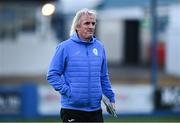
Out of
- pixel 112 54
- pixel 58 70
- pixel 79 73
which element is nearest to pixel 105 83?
pixel 79 73

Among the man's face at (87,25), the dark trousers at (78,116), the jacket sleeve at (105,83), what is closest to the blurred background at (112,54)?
→ the jacket sleeve at (105,83)

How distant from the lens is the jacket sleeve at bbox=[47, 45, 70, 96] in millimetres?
6688

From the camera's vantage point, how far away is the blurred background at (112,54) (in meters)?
15.0

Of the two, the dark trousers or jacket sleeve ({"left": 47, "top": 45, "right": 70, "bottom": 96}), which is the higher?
jacket sleeve ({"left": 47, "top": 45, "right": 70, "bottom": 96})

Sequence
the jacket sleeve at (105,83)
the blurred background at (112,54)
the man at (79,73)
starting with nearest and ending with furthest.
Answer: the man at (79,73)
the jacket sleeve at (105,83)
the blurred background at (112,54)

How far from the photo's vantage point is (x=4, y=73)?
24.0 meters

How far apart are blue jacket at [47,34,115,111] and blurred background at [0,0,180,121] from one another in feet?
26.3

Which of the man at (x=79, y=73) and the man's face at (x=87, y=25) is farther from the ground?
the man's face at (x=87, y=25)

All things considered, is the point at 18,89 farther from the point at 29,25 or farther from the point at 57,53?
the point at 29,25

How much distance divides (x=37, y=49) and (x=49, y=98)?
33.6 ft

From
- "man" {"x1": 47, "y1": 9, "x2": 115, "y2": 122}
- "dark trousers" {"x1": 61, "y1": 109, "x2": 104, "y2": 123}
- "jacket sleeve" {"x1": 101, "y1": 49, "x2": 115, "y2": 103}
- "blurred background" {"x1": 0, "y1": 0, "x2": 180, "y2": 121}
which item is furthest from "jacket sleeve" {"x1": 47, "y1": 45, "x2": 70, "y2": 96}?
"blurred background" {"x1": 0, "y1": 0, "x2": 180, "y2": 121}

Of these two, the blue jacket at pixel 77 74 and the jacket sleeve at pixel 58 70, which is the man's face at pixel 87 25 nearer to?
the blue jacket at pixel 77 74

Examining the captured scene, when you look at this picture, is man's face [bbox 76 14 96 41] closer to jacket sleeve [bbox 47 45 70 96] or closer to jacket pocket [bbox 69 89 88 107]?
jacket sleeve [bbox 47 45 70 96]

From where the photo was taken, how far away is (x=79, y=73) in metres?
6.68
